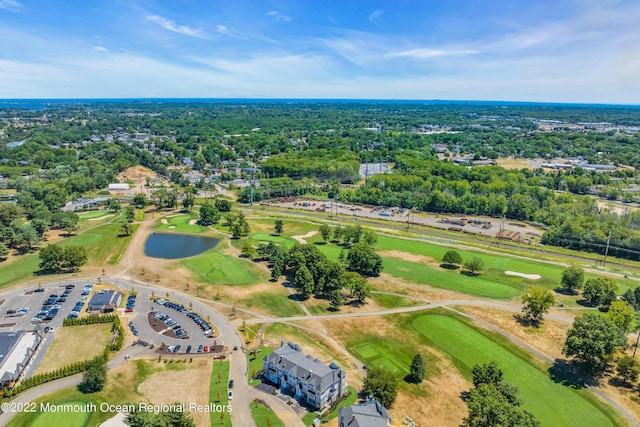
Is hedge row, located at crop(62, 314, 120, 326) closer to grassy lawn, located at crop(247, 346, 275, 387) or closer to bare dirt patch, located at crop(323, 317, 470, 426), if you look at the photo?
grassy lawn, located at crop(247, 346, 275, 387)

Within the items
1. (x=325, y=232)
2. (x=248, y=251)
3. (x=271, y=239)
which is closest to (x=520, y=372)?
(x=325, y=232)

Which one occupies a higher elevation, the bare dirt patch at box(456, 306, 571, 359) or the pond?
the bare dirt patch at box(456, 306, 571, 359)

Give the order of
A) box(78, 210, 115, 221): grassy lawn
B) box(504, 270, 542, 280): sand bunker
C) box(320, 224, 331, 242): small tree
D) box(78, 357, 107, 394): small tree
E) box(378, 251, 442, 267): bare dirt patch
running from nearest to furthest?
box(78, 357, 107, 394): small tree, box(504, 270, 542, 280): sand bunker, box(378, 251, 442, 267): bare dirt patch, box(320, 224, 331, 242): small tree, box(78, 210, 115, 221): grassy lawn

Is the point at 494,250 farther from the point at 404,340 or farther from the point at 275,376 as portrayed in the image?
the point at 275,376

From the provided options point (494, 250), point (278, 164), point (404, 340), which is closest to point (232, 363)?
point (404, 340)

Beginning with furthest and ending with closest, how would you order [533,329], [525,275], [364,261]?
[525,275], [364,261], [533,329]

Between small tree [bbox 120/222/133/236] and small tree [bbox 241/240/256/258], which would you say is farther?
small tree [bbox 120/222/133/236]

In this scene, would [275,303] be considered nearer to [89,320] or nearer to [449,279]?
[89,320]

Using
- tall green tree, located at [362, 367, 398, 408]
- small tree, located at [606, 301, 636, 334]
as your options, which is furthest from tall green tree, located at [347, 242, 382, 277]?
small tree, located at [606, 301, 636, 334]
